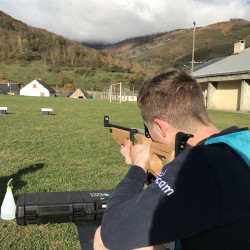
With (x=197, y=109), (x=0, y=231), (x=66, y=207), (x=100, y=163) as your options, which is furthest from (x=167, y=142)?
(x=100, y=163)

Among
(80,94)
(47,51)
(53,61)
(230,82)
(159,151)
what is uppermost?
(47,51)

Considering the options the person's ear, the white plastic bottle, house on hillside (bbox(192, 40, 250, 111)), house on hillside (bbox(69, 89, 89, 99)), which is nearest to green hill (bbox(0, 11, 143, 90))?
house on hillside (bbox(69, 89, 89, 99))

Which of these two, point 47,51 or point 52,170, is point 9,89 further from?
point 52,170

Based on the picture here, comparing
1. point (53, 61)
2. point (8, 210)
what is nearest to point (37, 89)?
point (53, 61)

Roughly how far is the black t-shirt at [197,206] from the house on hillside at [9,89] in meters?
110

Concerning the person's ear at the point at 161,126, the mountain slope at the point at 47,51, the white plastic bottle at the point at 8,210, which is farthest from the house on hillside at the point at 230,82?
the mountain slope at the point at 47,51

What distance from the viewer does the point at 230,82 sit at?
3472 centimetres

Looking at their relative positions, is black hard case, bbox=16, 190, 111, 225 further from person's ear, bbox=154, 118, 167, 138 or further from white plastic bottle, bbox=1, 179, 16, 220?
person's ear, bbox=154, 118, 167, 138

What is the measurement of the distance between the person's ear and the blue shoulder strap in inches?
13.7

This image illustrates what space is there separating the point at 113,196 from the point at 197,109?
0.74m

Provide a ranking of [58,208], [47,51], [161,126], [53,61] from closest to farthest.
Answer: [161,126], [58,208], [53,61], [47,51]

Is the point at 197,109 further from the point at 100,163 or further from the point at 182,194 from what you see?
the point at 100,163

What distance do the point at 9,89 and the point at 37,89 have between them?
1008 cm

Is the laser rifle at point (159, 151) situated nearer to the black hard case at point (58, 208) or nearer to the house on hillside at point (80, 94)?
the black hard case at point (58, 208)
